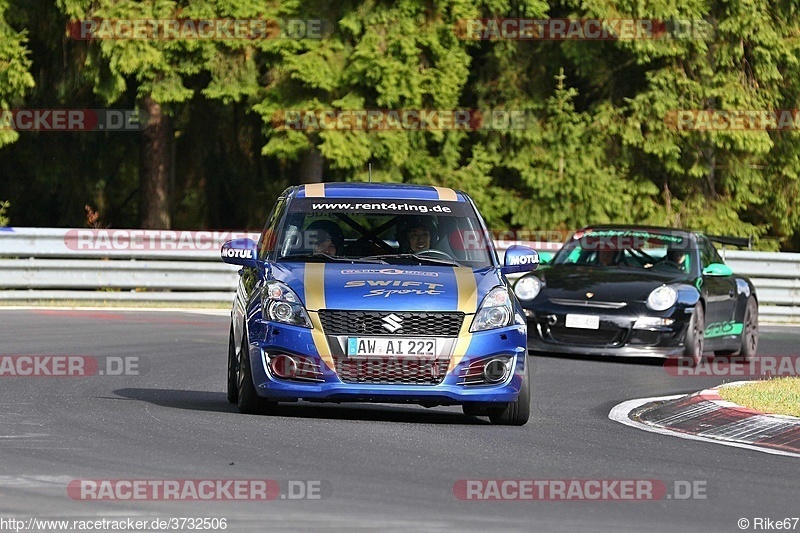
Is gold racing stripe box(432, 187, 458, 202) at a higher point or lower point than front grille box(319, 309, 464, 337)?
higher

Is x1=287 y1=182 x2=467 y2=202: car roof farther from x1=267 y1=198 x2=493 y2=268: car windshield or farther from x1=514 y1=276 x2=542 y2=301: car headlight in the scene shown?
x1=514 y1=276 x2=542 y2=301: car headlight

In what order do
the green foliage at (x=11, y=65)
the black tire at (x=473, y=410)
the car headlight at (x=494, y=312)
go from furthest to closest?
1. the green foliage at (x=11, y=65)
2. the black tire at (x=473, y=410)
3. the car headlight at (x=494, y=312)

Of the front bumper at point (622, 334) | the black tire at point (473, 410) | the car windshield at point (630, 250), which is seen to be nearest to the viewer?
the black tire at point (473, 410)

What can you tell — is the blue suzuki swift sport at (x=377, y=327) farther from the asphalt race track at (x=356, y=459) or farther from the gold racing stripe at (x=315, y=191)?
the gold racing stripe at (x=315, y=191)

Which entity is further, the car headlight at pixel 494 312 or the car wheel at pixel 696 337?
the car wheel at pixel 696 337

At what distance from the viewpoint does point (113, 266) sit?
2289cm

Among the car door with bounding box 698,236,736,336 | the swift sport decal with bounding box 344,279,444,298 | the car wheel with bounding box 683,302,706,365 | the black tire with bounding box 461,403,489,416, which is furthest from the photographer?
the car door with bounding box 698,236,736,336

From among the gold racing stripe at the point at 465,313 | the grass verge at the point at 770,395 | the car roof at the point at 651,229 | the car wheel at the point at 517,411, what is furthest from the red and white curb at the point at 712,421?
the car roof at the point at 651,229

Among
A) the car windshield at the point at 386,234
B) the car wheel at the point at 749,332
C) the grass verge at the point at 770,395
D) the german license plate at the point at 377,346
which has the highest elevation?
the car windshield at the point at 386,234

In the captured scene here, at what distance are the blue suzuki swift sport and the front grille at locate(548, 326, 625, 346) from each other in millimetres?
5369

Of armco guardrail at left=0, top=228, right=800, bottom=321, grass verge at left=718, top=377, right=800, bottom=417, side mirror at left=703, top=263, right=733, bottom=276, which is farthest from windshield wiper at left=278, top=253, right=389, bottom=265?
armco guardrail at left=0, top=228, right=800, bottom=321

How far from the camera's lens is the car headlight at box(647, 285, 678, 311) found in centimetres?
1678

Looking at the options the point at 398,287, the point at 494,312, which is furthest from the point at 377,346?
the point at 494,312

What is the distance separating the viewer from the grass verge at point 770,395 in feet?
39.3
